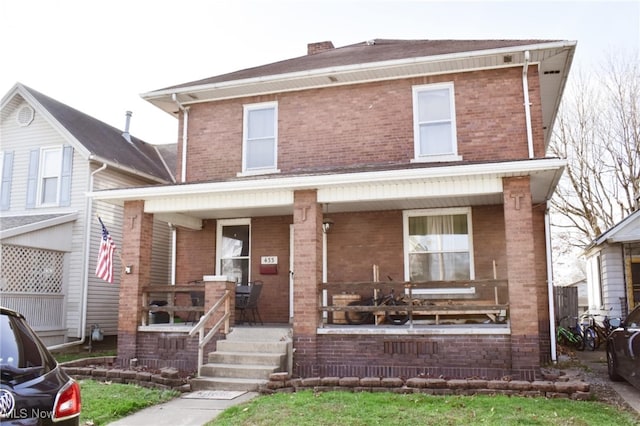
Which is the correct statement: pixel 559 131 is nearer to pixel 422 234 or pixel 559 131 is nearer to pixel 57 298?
pixel 422 234

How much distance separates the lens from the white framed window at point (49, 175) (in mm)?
16406

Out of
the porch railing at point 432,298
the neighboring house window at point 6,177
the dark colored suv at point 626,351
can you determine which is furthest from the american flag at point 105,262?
the dark colored suv at point 626,351

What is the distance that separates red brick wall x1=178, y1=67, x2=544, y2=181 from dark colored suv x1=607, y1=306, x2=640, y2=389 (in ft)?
13.2

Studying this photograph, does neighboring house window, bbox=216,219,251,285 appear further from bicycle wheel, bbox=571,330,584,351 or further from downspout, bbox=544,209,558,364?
bicycle wheel, bbox=571,330,584,351

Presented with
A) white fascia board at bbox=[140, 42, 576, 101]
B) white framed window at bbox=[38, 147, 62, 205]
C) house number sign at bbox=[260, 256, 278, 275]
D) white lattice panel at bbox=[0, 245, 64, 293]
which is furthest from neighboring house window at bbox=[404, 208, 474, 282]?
white framed window at bbox=[38, 147, 62, 205]

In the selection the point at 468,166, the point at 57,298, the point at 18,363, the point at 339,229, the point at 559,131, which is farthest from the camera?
the point at 559,131

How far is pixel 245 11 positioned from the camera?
1152cm

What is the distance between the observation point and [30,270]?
14.5 m

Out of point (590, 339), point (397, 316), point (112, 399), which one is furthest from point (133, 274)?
point (590, 339)

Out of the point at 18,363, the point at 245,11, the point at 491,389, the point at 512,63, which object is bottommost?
the point at 491,389

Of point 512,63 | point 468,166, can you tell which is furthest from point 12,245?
point 512,63

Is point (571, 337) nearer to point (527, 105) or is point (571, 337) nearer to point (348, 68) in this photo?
point (527, 105)

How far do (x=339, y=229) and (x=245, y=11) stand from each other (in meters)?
5.07

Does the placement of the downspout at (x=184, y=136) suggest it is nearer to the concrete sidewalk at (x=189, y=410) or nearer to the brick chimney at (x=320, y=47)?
the brick chimney at (x=320, y=47)
